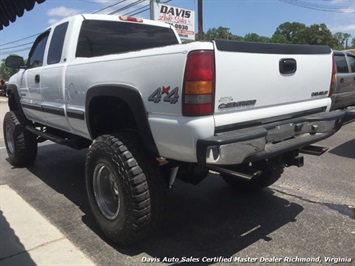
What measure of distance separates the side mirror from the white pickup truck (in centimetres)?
179

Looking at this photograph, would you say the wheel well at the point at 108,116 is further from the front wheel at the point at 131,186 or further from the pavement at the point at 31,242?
the pavement at the point at 31,242

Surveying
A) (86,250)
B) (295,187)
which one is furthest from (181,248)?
(295,187)

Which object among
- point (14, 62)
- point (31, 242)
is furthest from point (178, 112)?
point (14, 62)

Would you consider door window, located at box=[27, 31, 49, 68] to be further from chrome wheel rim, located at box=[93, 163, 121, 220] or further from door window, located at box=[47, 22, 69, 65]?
chrome wheel rim, located at box=[93, 163, 121, 220]

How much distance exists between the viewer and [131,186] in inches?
121

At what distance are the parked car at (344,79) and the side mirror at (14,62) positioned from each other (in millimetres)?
7245

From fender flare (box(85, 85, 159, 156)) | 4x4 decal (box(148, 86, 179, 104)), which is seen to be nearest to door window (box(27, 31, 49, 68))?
fender flare (box(85, 85, 159, 156))

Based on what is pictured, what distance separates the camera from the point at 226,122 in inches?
108

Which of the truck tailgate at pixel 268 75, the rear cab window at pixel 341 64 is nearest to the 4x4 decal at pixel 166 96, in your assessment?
the truck tailgate at pixel 268 75

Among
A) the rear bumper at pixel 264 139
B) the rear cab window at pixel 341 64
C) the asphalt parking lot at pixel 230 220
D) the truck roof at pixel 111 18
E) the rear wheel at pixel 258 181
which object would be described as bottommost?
the asphalt parking lot at pixel 230 220

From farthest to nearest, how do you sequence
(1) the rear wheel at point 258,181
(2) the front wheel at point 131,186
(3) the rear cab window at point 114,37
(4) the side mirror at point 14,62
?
(4) the side mirror at point 14,62
(3) the rear cab window at point 114,37
(1) the rear wheel at point 258,181
(2) the front wheel at point 131,186

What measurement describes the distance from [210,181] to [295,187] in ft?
3.76

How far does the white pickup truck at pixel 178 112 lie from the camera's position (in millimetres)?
2646

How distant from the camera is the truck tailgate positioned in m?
2.72
